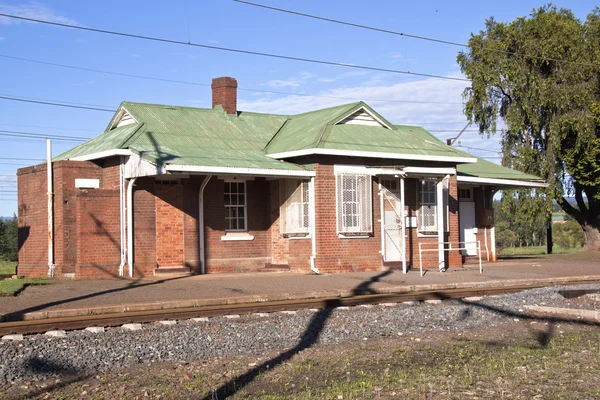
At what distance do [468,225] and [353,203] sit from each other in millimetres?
7282

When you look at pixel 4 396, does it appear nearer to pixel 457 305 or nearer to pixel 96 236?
pixel 457 305

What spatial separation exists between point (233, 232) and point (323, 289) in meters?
6.02

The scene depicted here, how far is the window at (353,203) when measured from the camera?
68.7 feet

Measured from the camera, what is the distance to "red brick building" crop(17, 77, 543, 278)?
19.4 m

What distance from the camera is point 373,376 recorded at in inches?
321

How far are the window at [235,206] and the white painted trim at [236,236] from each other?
12 cm

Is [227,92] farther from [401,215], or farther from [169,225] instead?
[401,215]

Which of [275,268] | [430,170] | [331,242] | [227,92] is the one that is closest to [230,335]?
[331,242]

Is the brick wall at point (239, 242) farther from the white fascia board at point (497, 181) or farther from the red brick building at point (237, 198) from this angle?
the white fascia board at point (497, 181)

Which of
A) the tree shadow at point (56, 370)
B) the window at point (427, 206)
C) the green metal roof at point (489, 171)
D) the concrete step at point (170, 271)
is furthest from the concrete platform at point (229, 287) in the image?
the green metal roof at point (489, 171)

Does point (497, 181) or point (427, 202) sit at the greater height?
point (497, 181)

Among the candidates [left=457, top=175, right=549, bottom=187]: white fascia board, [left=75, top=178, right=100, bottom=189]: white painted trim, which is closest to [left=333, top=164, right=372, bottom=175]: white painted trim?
[left=457, top=175, right=549, bottom=187]: white fascia board

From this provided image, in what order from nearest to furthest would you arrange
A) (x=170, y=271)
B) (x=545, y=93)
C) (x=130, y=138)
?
1. (x=170, y=271)
2. (x=130, y=138)
3. (x=545, y=93)

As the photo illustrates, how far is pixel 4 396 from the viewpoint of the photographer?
7.53 metres
